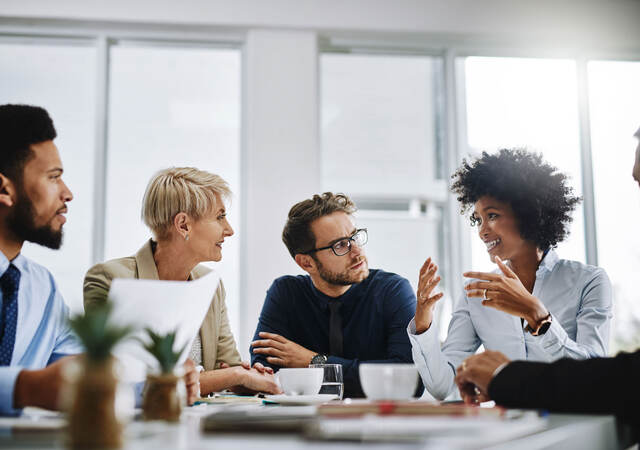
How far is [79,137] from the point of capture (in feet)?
13.2

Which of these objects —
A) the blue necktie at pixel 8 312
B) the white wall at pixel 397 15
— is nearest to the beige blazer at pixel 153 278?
the blue necktie at pixel 8 312

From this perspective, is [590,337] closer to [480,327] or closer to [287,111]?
[480,327]

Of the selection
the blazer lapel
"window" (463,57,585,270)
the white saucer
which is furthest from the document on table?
"window" (463,57,585,270)

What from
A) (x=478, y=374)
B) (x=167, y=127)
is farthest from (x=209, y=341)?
(x=167, y=127)

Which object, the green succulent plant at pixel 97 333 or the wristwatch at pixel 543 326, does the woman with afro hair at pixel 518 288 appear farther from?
the green succulent plant at pixel 97 333

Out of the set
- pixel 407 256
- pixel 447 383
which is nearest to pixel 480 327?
pixel 447 383

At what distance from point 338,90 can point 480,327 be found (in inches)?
97.1

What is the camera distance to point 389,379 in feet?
4.01

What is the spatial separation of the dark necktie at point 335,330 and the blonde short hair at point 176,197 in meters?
0.64

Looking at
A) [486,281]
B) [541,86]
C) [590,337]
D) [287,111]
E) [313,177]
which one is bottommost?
[590,337]

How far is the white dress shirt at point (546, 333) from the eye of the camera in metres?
1.95

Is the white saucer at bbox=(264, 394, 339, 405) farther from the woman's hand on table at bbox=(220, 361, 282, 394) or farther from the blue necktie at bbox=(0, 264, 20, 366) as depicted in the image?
the blue necktie at bbox=(0, 264, 20, 366)

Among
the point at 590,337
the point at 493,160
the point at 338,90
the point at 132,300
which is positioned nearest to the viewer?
the point at 132,300

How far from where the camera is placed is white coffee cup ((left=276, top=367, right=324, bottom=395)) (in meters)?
1.65
